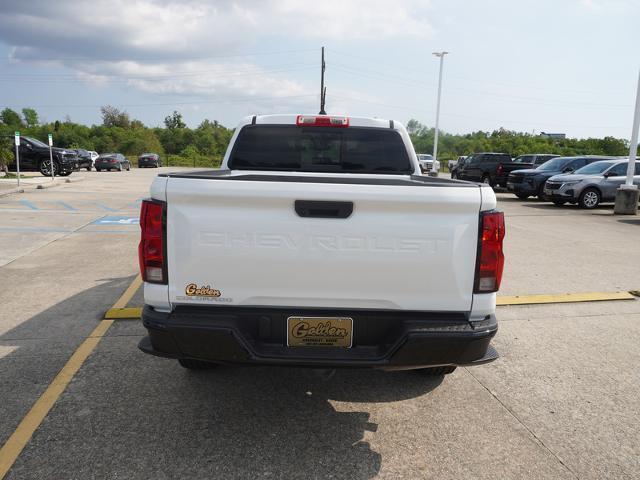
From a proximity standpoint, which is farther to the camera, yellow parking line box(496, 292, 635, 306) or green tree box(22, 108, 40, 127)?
Answer: green tree box(22, 108, 40, 127)

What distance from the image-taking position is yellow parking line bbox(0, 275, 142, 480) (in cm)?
287

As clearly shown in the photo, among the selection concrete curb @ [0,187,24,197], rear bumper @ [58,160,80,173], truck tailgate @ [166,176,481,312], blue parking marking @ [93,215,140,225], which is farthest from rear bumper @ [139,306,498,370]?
rear bumper @ [58,160,80,173]

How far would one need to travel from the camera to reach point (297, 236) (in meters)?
2.70

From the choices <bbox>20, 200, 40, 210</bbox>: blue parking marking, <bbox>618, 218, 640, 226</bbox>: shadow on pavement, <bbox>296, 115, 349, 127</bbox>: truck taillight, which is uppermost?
<bbox>296, 115, 349, 127</bbox>: truck taillight

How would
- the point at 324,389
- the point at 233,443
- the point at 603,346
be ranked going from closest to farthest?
the point at 233,443 → the point at 324,389 → the point at 603,346

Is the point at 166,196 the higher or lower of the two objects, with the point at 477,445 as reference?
higher

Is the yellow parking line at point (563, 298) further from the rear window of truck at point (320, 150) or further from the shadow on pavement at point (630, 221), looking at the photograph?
the shadow on pavement at point (630, 221)

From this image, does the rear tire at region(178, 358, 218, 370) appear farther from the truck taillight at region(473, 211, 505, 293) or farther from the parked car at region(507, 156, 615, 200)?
the parked car at region(507, 156, 615, 200)

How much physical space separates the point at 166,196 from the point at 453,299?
1616mm

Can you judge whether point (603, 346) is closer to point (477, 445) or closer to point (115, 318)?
point (477, 445)

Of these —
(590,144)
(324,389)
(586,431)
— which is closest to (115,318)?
(324,389)

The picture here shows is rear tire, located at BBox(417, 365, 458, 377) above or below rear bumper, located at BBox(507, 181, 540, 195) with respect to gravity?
below

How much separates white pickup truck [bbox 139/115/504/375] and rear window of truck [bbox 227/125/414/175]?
1938 millimetres

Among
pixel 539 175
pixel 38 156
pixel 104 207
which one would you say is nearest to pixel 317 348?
pixel 104 207
